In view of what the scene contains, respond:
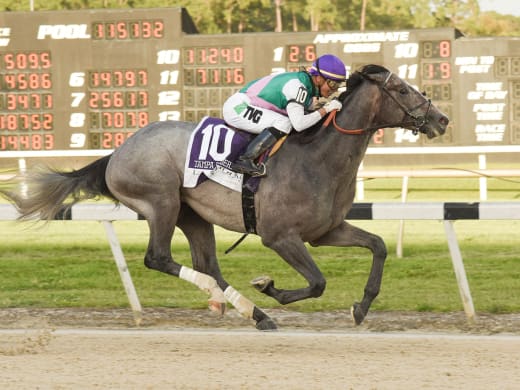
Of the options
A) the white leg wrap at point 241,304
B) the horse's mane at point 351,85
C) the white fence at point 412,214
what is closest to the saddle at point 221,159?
the horse's mane at point 351,85

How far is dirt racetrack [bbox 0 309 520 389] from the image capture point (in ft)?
13.5

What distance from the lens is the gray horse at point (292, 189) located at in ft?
17.1

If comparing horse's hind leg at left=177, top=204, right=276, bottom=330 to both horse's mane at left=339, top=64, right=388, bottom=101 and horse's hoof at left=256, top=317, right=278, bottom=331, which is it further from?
horse's mane at left=339, top=64, right=388, bottom=101

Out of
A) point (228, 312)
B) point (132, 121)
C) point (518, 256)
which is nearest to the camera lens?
point (228, 312)

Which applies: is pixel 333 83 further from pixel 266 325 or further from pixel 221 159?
pixel 266 325

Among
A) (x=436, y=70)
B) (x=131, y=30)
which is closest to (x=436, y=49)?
(x=436, y=70)

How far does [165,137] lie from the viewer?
18.2 feet

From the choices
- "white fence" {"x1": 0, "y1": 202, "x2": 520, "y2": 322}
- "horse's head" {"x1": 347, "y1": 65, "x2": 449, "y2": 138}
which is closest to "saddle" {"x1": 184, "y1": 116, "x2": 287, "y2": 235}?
"horse's head" {"x1": 347, "y1": 65, "x2": 449, "y2": 138}

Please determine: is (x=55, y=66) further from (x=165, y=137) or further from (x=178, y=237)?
(x=165, y=137)

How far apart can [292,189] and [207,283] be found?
0.62 metres

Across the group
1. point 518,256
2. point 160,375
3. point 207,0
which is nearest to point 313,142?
point 160,375

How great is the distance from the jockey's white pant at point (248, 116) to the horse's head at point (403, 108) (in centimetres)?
47

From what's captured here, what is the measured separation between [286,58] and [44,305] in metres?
11.4

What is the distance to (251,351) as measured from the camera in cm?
484
